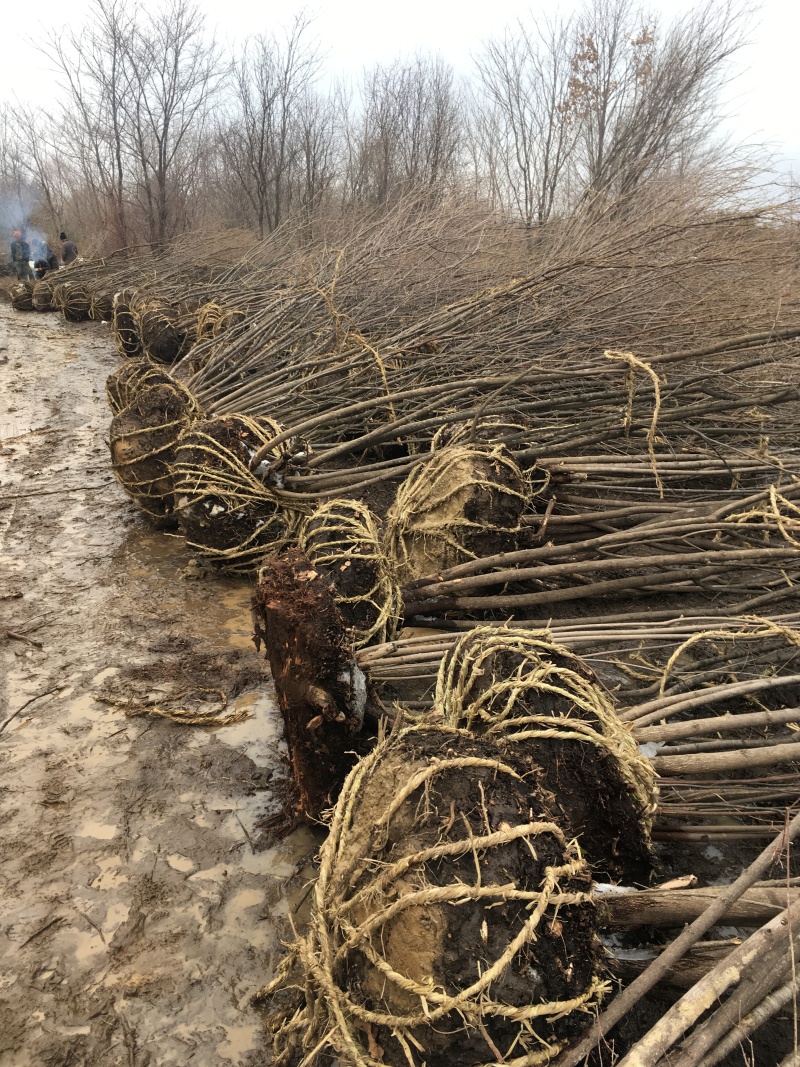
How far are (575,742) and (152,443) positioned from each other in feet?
12.3

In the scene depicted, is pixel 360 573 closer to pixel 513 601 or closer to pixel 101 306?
pixel 513 601

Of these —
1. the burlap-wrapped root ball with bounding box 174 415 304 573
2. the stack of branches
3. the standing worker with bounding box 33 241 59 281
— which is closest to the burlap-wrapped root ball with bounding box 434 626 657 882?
the stack of branches

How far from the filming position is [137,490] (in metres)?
4.59

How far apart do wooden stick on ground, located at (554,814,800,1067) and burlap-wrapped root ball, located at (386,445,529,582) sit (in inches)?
82.6

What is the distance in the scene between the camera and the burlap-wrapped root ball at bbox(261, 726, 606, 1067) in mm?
1263

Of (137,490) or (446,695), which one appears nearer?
(446,695)

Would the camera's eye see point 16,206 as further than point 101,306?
Yes

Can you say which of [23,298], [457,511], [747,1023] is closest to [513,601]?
[457,511]

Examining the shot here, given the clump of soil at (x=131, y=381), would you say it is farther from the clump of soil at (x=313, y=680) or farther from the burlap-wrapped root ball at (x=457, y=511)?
the clump of soil at (x=313, y=680)

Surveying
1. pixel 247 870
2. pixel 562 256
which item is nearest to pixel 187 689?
pixel 247 870

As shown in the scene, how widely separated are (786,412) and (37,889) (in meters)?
5.41

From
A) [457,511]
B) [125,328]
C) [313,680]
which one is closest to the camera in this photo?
[313,680]

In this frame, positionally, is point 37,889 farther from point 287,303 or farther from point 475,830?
point 287,303

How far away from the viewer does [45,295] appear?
45.7 ft
